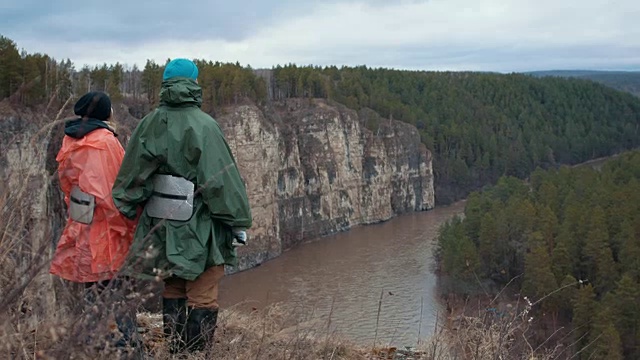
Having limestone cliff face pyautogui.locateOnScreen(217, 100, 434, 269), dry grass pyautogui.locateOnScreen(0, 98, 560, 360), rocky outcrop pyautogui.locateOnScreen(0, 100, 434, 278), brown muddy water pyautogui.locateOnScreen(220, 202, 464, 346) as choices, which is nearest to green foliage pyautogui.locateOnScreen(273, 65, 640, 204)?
rocky outcrop pyautogui.locateOnScreen(0, 100, 434, 278)

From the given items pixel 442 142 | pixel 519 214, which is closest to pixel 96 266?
pixel 519 214

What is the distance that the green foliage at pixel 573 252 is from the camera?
1812cm

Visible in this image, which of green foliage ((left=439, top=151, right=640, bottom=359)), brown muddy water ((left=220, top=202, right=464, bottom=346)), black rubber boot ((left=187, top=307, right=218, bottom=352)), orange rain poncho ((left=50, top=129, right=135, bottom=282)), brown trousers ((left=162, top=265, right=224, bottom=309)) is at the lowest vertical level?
brown muddy water ((left=220, top=202, right=464, bottom=346))

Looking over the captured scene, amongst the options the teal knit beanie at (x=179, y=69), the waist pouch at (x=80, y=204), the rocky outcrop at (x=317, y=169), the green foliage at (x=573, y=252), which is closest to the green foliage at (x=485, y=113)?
the rocky outcrop at (x=317, y=169)

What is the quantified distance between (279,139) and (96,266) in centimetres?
3297

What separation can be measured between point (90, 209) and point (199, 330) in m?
0.76

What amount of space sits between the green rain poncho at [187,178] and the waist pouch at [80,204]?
148 mm

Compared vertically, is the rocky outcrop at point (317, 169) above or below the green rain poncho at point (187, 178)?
below

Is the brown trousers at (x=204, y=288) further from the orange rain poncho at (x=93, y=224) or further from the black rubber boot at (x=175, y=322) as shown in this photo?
the orange rain poncho at (x=93, y=224)

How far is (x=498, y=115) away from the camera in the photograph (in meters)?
67.9

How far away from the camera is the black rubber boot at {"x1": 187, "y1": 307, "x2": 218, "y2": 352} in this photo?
3332mm

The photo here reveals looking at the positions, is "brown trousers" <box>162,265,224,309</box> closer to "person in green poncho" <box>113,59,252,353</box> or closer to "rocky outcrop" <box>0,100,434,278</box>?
"person in green poncho" <box>113,59,252,353</box>

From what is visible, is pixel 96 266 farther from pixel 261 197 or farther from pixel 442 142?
pixel 442 142

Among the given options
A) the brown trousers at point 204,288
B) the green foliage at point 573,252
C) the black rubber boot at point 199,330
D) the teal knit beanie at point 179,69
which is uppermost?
the teal knit beanie at point 179,69
